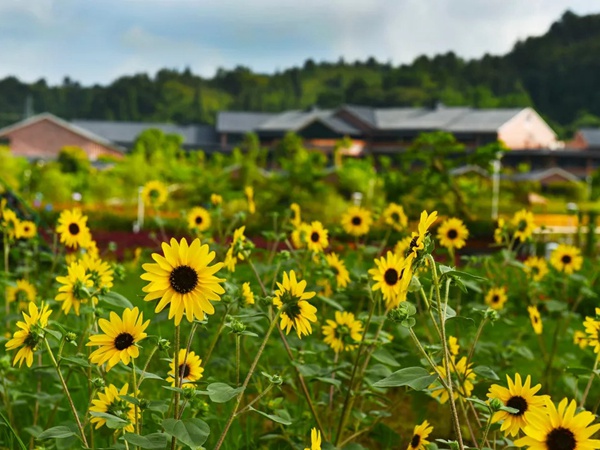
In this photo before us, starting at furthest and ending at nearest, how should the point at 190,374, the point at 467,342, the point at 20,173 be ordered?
1. the point at 20,173
2. the point at 467,342
3. the point at 190,374

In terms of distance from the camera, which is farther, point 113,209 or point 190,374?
point 113,209

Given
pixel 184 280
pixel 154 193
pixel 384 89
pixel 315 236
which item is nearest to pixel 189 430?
pixel 184 280

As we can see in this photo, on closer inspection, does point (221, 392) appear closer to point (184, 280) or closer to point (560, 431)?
point (184, 280)

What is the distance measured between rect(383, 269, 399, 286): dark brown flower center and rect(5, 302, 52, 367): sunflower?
0.56m

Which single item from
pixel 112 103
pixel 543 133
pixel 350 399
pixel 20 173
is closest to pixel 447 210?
pixel 350 399

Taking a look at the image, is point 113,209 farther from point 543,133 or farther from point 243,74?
point 243,74

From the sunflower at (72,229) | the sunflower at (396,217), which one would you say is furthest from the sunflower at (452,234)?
the sunflower at (72,229)

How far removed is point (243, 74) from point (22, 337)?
5785 centimetres

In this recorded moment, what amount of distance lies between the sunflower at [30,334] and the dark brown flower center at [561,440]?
2.03ft

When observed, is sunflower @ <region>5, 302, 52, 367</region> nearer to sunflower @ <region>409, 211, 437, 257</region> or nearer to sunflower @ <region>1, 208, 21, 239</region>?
sunflower @ <region>409, 211, 437, 257</region>

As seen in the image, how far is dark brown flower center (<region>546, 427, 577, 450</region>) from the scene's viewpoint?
87 centimetres

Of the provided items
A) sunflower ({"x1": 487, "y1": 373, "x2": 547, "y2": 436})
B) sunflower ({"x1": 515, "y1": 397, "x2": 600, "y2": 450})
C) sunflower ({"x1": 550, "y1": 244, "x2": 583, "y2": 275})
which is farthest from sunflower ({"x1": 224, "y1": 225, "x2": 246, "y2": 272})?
sunflower ({"x1": 550, "y1": 244, "x2": 583, "y2": 275})

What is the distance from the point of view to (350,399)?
1.59 meters

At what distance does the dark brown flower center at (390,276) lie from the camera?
1.42 metres
